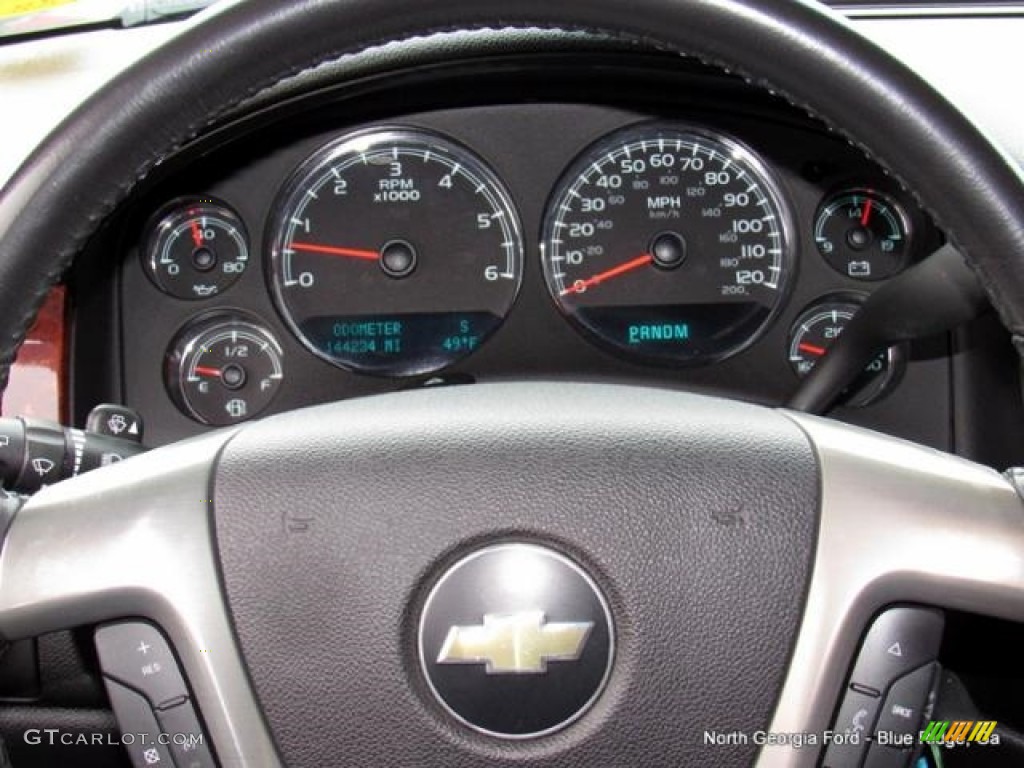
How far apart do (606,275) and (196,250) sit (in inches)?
30.2

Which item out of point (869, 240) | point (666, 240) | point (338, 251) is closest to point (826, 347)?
point (869, 240)

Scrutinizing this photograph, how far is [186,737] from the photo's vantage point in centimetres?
115

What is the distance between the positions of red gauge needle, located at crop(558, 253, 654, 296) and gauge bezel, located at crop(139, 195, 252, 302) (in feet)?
2.00

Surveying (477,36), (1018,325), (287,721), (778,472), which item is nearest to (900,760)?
(778,472)

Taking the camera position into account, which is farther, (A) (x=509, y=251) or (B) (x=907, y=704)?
(A) (x=509, y=251)

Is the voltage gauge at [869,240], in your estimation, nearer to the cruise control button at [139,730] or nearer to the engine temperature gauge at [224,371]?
the engine temperature gauge at [224,371]

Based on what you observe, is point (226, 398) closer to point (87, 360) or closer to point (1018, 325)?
point (87, 360)

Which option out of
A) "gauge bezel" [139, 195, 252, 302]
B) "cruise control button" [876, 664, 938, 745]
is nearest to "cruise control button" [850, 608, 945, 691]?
"cruise control button" [876, 664, 938, 745]

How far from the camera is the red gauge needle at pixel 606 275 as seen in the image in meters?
2.66

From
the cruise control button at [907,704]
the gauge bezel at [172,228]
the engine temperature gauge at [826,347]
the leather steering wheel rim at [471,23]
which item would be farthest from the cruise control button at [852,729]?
the gauge bezel at [172,228]

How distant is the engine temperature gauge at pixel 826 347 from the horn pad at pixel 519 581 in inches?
53.4

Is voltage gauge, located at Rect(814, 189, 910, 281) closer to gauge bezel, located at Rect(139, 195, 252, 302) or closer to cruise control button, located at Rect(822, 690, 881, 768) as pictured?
gauge bezel, located at Rect(139, 195, 252, 302)

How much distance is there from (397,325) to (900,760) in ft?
5.32

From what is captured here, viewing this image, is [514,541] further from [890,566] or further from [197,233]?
[197,233]
